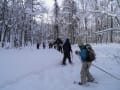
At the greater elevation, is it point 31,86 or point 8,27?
point 8,27

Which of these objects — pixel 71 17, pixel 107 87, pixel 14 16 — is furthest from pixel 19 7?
pixel 107 87

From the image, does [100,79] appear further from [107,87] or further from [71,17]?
[71,17]

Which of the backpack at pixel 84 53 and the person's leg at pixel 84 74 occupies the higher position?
the backpack at pixel 84 53

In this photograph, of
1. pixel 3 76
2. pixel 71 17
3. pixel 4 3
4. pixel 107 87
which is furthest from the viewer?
pixel 71 17

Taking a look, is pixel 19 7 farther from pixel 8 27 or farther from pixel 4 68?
pixel 4 68

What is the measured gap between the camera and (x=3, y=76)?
31.1ft

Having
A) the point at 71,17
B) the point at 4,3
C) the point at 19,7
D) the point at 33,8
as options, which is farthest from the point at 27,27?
the point at 4,3

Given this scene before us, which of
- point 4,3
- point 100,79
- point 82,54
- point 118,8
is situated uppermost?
point 4,3

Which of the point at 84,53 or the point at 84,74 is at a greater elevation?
the point at 84,53

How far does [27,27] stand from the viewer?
47094 millimetres

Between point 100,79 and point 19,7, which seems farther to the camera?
point 19,7

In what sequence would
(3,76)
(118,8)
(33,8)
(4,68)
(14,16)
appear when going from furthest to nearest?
(33,8), (14,16), (4,68), (3,76), (118,8)

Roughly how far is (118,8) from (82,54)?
330 cm

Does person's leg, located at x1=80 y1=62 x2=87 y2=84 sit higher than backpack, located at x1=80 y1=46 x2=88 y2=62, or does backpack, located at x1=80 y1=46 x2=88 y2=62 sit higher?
backpack, located at x1=80 y1=46 x2=88 y2=62
